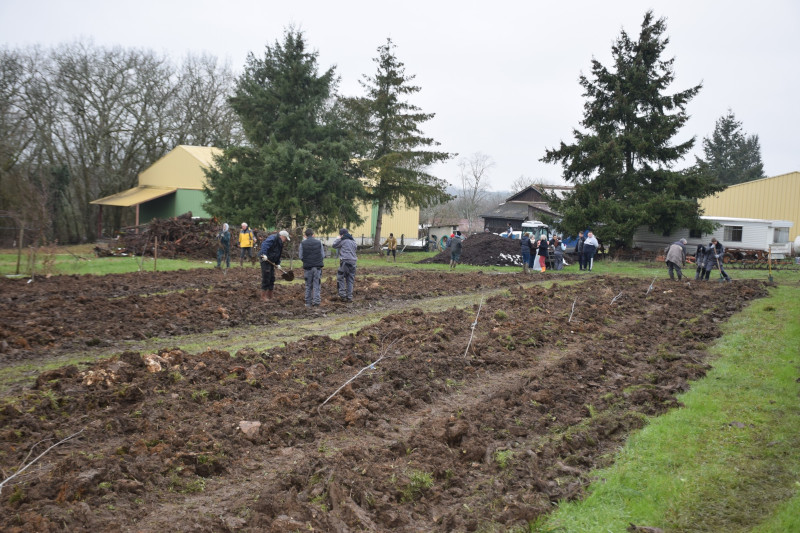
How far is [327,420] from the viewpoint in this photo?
663 centimetres

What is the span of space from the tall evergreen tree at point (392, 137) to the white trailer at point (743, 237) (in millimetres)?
14266

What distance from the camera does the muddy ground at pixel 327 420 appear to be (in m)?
4.69

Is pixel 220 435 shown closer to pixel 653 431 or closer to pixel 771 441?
pixel 653 431

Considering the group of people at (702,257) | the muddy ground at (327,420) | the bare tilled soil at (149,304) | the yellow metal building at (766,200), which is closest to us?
the muddy ground at (327,420)

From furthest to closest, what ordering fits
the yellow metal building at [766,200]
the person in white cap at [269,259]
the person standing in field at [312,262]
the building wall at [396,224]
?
1. the building wall at [396,224]
2. the yellow metal building at [766,200]
3. the person in white cap at [269,259]
4. the person standing in field at [312,262]

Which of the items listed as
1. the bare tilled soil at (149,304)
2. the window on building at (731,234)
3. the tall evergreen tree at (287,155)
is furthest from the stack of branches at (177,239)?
the window on building at (731,234)

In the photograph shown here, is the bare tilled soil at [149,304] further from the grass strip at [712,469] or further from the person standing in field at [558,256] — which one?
the person standing in field at [558,256]

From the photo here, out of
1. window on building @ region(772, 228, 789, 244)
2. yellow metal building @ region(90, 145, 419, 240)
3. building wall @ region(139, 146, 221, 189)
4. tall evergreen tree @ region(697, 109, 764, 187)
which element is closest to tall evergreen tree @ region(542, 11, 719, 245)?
window on building @ region(772, 228, 789, 244)

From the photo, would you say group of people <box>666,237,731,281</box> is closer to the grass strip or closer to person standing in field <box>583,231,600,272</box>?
person standing in field <box>583,231,600,272</box>

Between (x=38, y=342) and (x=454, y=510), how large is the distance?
796 cm

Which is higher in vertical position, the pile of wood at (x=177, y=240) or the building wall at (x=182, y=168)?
the building wall at (x=182, y=168)

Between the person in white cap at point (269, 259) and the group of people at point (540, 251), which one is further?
the group of people at point (540, 251)

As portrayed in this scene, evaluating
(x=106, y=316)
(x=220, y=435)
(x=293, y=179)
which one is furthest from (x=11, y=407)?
(x=293, y=179)

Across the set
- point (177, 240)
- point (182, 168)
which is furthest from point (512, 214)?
point (177, 240)
